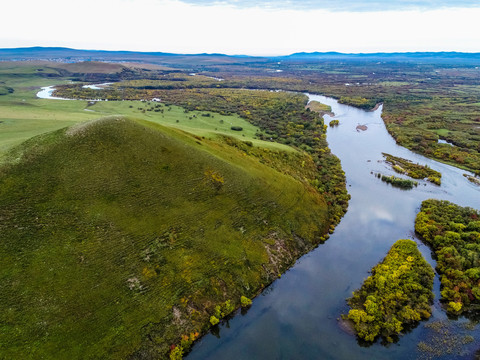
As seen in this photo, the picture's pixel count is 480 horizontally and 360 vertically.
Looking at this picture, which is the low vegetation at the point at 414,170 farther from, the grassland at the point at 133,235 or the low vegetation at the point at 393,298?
the low vegetation at the point at 393,298

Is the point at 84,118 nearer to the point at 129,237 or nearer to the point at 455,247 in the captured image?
the point at 129,237

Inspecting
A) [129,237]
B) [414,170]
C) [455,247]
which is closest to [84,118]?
[129,237]

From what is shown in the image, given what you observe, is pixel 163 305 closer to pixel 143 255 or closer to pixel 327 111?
pixel 143 255

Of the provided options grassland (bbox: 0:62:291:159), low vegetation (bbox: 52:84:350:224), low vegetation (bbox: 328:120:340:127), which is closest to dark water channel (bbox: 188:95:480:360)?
low vegetation (bbox: 52:84:350:224)

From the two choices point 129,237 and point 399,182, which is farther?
point 399,182

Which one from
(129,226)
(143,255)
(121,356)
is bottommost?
(121,356)

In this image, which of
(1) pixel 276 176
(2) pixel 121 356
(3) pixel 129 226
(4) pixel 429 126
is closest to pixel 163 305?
(2) pixel 121 356
